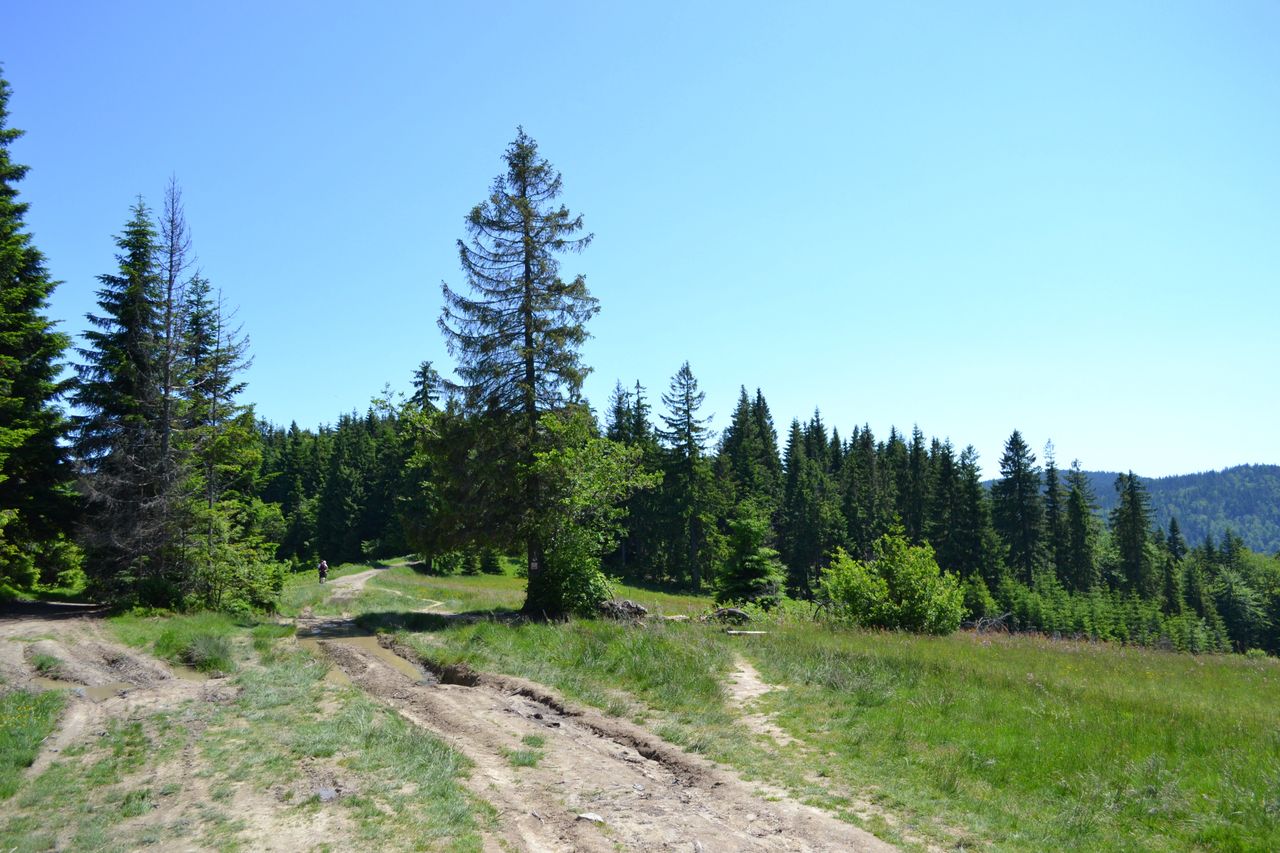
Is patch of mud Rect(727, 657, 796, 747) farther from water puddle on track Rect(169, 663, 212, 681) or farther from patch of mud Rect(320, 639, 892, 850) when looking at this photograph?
water puddle on track Rect(169, 663, 212, 681)

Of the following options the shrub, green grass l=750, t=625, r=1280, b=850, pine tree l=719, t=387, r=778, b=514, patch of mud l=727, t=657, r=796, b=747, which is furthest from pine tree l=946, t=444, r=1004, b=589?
patch of mud l=727, t=657, r=796, b=747

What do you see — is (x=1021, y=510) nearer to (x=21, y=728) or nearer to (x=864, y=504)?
(x=864, y=504)

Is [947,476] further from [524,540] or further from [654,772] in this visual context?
[654,772]

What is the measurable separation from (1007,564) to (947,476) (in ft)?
35.5

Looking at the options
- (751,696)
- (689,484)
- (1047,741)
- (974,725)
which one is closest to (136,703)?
(751,696)

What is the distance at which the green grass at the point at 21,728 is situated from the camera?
28.1ft

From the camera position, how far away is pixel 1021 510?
73000 millimetres

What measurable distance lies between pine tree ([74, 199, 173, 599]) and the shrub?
20959mm

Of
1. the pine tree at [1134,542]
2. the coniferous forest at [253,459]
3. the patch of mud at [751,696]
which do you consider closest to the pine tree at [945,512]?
the pine tree at [1134,542]

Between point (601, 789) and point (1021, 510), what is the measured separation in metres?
76.2

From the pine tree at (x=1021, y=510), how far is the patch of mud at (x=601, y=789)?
72165 mm

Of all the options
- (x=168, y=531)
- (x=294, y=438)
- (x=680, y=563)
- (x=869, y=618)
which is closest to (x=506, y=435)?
(x=168, y=531)

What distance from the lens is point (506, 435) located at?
23688 mm

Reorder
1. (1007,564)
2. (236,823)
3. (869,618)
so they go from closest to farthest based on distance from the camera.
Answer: (236,823) < (869,618) < (1007,564)
